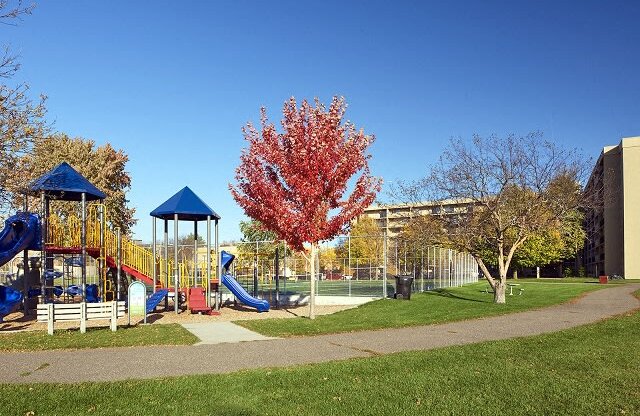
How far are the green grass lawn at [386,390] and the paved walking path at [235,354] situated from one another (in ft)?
2.69

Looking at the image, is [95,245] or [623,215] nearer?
[95,245]

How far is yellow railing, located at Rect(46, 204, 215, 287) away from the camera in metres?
21.1

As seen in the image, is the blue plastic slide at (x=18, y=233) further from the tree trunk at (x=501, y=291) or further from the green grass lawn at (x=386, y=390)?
the tree trunk at (x=501, y=291)

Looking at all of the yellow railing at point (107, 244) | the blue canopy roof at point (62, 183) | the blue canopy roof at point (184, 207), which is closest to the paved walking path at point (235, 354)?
the blue canopy roof at point (62, 183)

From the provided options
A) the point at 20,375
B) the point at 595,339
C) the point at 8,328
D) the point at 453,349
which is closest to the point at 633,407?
the point at 453,349

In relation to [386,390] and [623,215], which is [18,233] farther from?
[623,215]

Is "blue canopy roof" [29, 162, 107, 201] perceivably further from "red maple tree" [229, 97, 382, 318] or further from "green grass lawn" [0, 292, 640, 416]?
"green grass lawn" [0, 292, 640, 416]

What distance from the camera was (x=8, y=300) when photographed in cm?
1739

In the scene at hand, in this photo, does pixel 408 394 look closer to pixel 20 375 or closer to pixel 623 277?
pixel 20 375

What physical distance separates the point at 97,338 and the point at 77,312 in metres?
1.75

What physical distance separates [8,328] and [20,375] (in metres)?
8.94

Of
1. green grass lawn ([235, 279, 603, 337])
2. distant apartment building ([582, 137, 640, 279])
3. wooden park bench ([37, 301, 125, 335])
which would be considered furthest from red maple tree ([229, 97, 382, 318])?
distant apartment building ([582, 137, 640, 279])

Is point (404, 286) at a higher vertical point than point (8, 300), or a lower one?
lower

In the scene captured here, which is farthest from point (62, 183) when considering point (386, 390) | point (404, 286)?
point (404, 286)
